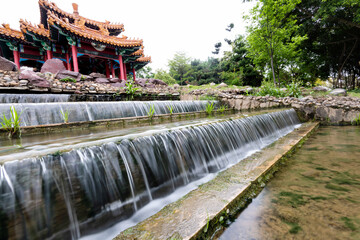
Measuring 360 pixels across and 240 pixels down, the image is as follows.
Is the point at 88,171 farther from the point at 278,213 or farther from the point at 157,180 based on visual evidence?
the point at 278,213

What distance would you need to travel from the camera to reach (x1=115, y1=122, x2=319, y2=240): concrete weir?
51.3 inches

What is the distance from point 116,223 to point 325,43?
21.2 metres

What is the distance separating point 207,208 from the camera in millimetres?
1562

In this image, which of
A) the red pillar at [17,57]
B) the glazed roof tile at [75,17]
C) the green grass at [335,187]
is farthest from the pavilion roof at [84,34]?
the green grass at [335,187]

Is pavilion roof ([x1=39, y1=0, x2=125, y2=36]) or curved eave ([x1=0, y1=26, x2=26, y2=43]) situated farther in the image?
pavilion roof ([x1=39, y1=0, x2=125, y2=36])

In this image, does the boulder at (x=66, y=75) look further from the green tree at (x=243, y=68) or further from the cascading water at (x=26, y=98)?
the green tree at (x=243, y=68)

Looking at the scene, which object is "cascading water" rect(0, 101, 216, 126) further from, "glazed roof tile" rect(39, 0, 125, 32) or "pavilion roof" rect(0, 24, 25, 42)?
"glazed roof tile" rect(39, 0, 125, 32)

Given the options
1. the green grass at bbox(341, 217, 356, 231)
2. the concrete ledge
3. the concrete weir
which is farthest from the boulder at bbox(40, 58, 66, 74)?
A: the green grass at bbox(341, 217, 356, 231)

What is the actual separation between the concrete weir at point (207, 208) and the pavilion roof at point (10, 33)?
16488 millimetres

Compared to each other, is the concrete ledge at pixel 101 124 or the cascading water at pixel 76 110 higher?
the cascading water at pixel 76 110

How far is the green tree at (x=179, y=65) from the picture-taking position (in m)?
36.2

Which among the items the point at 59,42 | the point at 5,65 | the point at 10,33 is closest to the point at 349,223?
the point at 5,65

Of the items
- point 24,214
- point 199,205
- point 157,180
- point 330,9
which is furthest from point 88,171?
point 330,9

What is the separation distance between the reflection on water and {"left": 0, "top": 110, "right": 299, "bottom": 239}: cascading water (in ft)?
2.92
